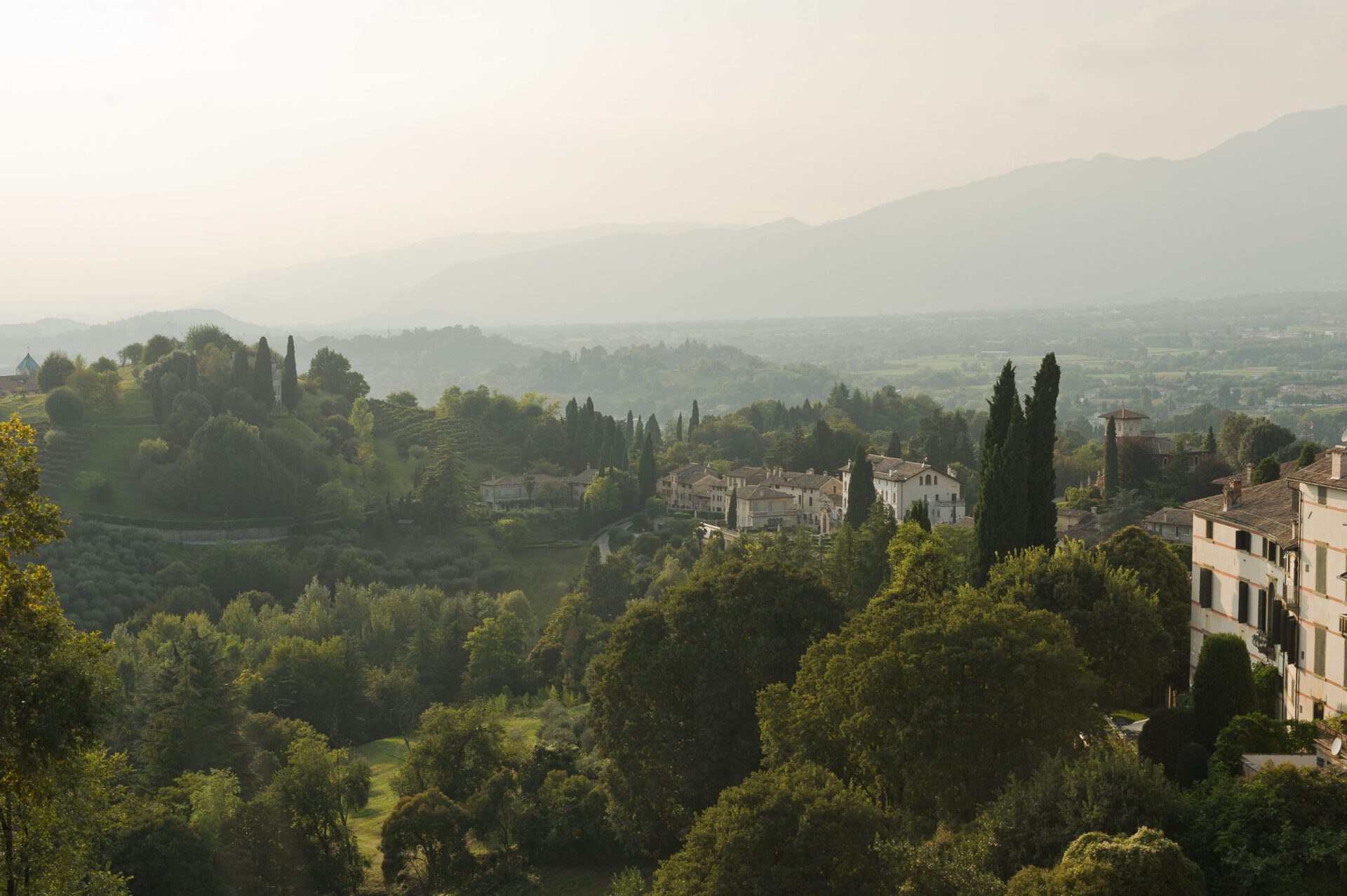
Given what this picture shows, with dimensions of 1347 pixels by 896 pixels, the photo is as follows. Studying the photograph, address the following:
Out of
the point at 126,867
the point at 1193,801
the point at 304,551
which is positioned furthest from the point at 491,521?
the point at 1193,801

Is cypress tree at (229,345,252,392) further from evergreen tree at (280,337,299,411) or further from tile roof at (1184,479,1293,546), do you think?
tile roof at (1184,479,1293,546)

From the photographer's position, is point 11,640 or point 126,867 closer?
point 11,640

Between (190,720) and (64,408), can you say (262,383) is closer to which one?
(64,408)

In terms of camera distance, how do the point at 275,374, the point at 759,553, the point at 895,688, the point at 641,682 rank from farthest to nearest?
1. the point at 275,374
2. the point at 759,553
3. the point at 641,682
4. the point at 895,688

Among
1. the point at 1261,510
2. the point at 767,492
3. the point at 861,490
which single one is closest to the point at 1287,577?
the point at 1261,510

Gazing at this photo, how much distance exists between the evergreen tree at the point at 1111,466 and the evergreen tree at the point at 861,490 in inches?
422

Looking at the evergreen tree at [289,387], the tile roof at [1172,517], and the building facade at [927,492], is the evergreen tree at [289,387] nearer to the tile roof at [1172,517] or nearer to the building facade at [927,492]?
the building facade at [927,492]

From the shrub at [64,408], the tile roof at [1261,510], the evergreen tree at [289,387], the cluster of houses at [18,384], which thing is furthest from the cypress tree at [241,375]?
the tile roof at [1261,510]

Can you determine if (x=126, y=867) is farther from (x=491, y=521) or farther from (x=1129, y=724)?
(x=491, y=521)

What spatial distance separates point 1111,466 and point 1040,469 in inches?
999

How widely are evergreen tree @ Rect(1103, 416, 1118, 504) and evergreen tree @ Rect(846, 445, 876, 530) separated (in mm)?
10709

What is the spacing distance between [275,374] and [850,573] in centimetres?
6422

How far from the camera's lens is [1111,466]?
54750 millimetres

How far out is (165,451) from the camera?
256ft
